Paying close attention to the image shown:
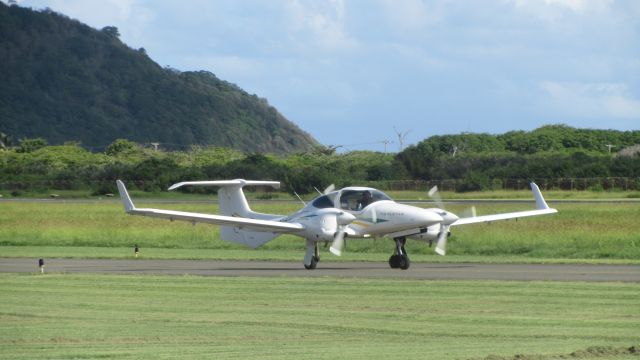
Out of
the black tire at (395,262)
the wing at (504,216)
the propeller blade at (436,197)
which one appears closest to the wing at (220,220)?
the black tire at (395,262)

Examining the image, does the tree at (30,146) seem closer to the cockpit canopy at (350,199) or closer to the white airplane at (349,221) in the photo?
the white airplane at (349,221)

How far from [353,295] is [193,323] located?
576cm

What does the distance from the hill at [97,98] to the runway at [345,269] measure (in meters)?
137

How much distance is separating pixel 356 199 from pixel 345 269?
80.6 inches

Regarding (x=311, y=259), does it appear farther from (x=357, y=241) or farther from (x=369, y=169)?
(x=369, y=169)

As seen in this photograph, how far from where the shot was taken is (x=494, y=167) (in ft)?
317

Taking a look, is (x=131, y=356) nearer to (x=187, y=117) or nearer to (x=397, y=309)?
(x=397, y=309)

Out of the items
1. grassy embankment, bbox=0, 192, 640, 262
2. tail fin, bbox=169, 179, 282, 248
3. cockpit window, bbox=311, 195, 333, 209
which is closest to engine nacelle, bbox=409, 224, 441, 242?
cockpit window, bbox=311, 195, 333, 209

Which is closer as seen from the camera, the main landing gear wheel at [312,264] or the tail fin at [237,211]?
the main landing gear wheel at [312,264]

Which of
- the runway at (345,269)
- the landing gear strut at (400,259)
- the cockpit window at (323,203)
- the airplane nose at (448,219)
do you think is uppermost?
the cockpit window at (323,203)

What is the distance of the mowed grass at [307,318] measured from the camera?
54.7 feet

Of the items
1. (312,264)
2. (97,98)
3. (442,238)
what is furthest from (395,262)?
(97,98)

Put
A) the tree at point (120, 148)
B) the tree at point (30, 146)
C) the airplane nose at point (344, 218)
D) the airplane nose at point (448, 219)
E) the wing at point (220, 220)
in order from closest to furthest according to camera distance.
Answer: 1. the wing at point (220, 220)
2. the airplane nose at point (344, 218)
3. the airplane nose at point (448, 219)
4. the tree at point (120, 148)
5. the tree at point (30, 146)

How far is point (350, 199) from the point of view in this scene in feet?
111
